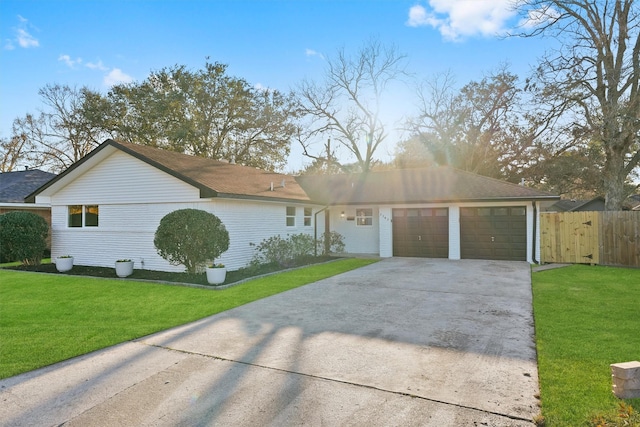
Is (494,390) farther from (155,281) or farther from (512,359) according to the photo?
(155,281)

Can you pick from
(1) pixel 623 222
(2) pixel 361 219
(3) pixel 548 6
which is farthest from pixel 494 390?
(3) pixel 548 6

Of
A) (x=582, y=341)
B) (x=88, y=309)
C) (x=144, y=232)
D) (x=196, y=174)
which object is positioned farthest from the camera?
(x=144, y=232)

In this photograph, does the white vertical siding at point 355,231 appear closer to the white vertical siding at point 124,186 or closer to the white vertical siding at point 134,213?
the white vertical siding at point 134,213

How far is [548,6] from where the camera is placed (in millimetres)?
18422

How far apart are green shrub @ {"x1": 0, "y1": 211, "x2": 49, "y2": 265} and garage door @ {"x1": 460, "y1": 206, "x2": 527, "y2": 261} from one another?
15.4 m

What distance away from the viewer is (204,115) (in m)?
26.5

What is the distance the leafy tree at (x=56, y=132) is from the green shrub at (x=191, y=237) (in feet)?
65.6

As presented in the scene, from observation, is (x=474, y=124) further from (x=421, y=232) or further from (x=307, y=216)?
(x=307, y=216)

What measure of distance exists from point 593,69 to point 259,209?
1805 centimetres

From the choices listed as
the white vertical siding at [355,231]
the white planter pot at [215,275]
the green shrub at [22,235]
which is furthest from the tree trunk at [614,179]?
the green shrub at [22,235]

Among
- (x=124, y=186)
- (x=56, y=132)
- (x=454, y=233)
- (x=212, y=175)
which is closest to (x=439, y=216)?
(x=454, y=233)

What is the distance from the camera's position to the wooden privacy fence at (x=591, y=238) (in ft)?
40.0

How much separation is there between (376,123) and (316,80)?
533cm

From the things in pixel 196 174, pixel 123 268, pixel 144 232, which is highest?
pixel 196 174
